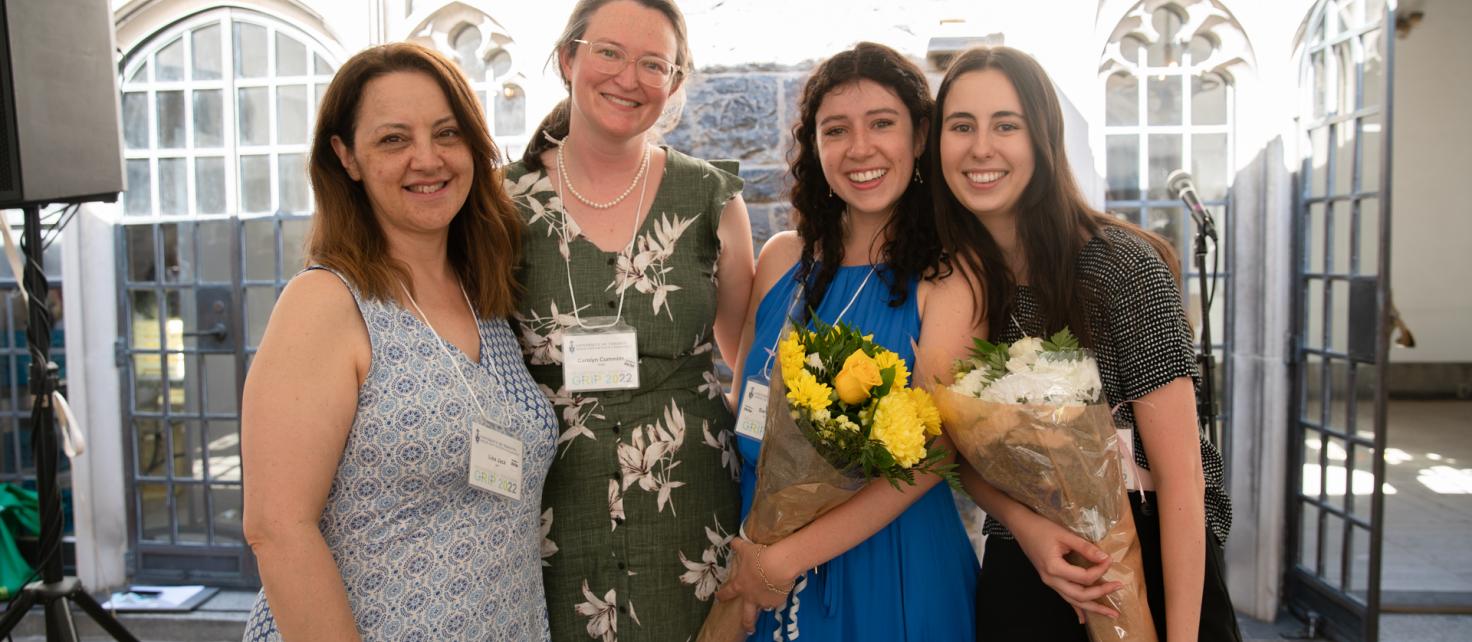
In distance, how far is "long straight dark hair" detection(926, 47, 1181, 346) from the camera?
1649 millimetres

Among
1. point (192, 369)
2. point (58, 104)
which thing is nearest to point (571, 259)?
point (58, 104)

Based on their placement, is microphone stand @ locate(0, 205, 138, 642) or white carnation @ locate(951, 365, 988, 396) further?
microphone stand @ locate(0, 205, 138, 642)

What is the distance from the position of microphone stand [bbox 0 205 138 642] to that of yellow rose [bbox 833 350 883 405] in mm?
2687

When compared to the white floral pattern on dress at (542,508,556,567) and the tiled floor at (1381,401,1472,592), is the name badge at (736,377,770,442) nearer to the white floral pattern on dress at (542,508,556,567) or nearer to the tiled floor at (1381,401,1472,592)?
the white floral pattern on dress at (542,508,556,567)

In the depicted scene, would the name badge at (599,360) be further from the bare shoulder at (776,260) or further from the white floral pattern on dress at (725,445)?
the bare shoulder at (776,260)

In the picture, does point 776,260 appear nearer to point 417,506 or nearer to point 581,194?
point 581,194

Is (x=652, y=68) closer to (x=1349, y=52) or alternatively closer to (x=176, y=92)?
(x=1349, y=52)

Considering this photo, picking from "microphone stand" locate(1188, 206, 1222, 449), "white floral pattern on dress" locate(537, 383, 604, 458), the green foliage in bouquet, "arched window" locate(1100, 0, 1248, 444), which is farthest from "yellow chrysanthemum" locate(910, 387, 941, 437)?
"arched window" locate(1100, 0, 1248, 444)

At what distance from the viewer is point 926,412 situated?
4.73ft

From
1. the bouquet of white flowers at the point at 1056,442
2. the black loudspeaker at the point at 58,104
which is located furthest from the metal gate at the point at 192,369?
the bouquet of white flowers at the point at 1056,442

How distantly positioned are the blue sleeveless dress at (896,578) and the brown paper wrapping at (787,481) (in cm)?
20

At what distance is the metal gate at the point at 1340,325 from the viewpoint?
3658mm

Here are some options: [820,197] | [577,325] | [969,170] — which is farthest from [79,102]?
[969,170]

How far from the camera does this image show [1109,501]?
4.73 feet
